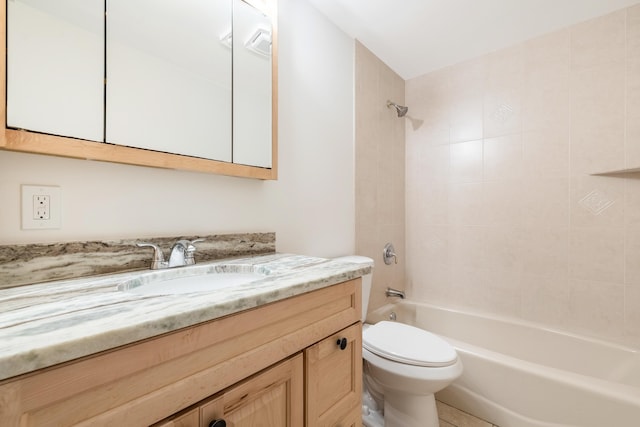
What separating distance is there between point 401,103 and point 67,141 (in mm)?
2201

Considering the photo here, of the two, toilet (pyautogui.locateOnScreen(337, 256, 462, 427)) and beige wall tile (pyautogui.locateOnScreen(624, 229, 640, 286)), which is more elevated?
beige wall tile (pyautogui.locateOnScreen(624, 229, 640, 286))

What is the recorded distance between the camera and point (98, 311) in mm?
495

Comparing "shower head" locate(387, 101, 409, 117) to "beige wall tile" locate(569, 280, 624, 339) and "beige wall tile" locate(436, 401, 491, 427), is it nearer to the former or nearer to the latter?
"beige wall tile" locate(569, 280, 624, 339)

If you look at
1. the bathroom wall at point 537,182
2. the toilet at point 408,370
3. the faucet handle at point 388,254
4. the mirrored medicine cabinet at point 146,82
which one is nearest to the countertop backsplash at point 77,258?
the mirrored medicine cabinet at point 146,82

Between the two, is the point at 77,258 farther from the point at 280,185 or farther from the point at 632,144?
the point at 632,144

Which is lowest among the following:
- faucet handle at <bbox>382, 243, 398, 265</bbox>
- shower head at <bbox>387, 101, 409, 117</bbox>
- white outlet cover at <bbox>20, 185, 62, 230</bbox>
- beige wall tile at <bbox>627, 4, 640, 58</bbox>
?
faucet handle at <bbox>382, 243, 398, 265</bbox>

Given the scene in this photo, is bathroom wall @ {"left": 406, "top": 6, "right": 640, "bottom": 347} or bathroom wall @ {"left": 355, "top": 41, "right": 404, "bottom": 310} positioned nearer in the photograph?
bathroom wall @ {"left": 406, "top": 6, "right": 640, "bottom": 347}

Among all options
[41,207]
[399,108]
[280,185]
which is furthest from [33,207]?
[399,108]

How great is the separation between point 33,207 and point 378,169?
1.78 meters

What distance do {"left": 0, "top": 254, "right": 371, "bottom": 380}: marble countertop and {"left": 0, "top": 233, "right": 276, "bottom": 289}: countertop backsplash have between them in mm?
41

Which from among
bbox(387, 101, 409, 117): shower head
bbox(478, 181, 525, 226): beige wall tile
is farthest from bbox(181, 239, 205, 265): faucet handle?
bbox(478, 181, 525, 226): beige wall tile

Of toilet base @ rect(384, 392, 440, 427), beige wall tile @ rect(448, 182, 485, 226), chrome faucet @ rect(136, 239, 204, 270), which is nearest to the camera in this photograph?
chrome faucet @ rect(136, 239, 204, 270)

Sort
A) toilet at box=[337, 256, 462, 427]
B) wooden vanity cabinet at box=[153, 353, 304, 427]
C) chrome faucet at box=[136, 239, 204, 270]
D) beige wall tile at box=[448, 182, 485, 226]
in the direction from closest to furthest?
wooden vanity cabinet at box=[153, 353, 304, 427], chrome faucet at box=[136, 239, 204, 270], toilet at box=[337, 256, 462, 427], beige wall tile at box=[448, 182, 485, 226]

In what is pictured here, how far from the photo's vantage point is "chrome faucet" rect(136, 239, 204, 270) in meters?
0.90
